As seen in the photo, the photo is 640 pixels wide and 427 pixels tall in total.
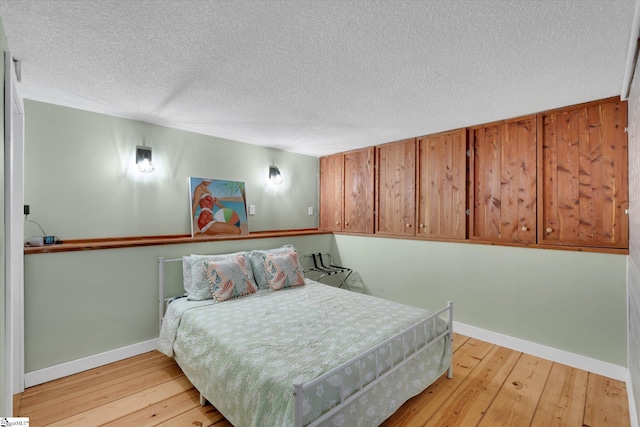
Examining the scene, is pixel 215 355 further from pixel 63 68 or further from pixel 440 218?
pixel 440 218

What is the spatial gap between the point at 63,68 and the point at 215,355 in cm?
219

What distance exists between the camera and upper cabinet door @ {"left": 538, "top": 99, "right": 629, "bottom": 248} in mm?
2322

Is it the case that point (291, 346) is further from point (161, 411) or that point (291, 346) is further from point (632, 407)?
point (632, 407)

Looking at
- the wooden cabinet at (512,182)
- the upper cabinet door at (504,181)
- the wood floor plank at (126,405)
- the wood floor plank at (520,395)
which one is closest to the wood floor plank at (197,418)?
the wood floor plank at (126,405)

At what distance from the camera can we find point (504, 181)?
294cm

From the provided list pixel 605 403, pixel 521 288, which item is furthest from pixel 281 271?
pixel 605 403

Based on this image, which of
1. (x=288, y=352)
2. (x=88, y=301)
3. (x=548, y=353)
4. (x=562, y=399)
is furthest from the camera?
(x=548, y=353)

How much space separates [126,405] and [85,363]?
0.77m

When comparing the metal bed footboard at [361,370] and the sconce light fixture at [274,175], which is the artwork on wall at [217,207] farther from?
the metal bed footboard at [361,370]

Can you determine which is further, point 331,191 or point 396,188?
point 331,191

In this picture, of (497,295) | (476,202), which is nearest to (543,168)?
(476,202)

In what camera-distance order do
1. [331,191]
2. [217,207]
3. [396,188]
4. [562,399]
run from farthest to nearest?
[331,191], [396,188], [217,207], [562,399]

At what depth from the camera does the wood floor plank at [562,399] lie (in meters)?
1.86

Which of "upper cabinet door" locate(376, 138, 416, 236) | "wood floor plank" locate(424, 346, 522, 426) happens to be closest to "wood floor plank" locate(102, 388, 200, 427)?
"wood floor plank" locate(424, 346, 522, 426)
